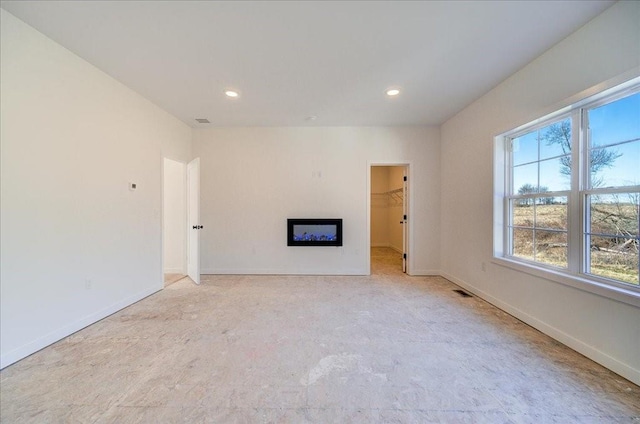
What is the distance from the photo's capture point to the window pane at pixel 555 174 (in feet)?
7.26

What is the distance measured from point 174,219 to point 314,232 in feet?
8.81

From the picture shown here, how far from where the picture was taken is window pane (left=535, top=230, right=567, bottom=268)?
7.37 feet

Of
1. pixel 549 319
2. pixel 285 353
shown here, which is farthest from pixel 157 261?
pixel 549 319

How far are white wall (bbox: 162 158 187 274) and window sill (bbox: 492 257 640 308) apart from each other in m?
5.12

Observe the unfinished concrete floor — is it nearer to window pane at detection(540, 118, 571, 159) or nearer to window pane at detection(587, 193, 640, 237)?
window pane at detection(587, 193, 640, 237)

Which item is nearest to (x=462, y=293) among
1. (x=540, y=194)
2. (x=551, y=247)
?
(x=551, y=247)

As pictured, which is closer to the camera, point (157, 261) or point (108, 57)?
point (108, 57)

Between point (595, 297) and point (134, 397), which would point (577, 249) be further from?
point (134, 397)

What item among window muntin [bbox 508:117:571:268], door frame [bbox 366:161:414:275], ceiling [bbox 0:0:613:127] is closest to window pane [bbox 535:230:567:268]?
window muntin [bbox 508:117:571:268]

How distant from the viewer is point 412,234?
432 centimetres

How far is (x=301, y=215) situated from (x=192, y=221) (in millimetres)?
1837

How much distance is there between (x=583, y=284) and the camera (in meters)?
1.94

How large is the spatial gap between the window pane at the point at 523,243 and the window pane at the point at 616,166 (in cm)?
86

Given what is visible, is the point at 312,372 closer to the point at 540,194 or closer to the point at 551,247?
the point at 551,247
